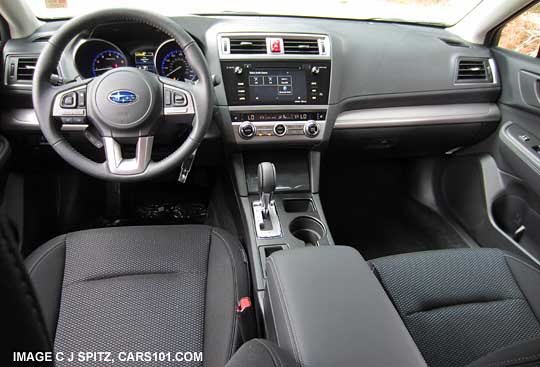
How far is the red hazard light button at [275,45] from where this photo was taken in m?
1.58

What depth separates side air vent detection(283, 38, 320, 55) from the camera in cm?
160

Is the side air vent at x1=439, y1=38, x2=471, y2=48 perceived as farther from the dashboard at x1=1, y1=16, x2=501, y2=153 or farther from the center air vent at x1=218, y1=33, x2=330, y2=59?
the center air vent at x1=218, y1=33, x2=330, y2=59

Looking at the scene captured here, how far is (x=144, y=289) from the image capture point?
123cm

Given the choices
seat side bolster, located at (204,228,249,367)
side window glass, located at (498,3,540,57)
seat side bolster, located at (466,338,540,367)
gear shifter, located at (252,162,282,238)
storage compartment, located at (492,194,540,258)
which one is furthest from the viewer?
side window glass, located at (498,3,540,57)

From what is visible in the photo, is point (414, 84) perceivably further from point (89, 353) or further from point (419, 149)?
point (89, 353)

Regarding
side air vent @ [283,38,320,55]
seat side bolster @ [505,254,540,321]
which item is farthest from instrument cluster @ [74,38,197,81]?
seat side bolster @ [505,254,540,321]

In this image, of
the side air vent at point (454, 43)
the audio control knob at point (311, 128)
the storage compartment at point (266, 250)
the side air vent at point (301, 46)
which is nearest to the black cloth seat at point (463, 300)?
the storage compartment at point (266, 250)

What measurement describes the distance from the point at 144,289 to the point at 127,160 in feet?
1.28

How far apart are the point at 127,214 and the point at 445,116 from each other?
1.53 metres

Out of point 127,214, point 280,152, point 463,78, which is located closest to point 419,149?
point 463,78

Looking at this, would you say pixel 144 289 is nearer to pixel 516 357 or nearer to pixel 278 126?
pixel 278 126

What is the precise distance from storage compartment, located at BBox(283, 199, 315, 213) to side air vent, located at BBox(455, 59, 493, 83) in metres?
0.80

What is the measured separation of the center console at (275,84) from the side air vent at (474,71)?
58 cm

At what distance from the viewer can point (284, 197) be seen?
169 centimetres
